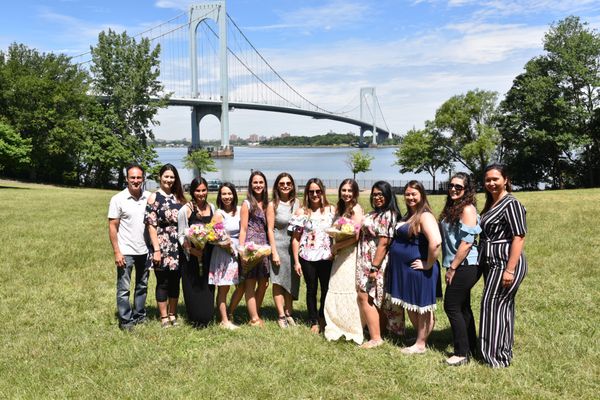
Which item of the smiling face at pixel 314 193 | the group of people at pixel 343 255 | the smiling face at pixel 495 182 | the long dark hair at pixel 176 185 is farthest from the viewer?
the long dark hair at pixel 176 185

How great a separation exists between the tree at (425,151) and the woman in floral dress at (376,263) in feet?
101

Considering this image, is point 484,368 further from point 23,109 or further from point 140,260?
point 23,109

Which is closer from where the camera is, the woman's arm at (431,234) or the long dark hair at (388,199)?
the woman's arm at (431,234)

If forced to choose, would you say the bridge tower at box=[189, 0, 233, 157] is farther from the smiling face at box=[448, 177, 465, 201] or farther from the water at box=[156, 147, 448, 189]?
the smiling face at box=[448, 177, 465, 201]

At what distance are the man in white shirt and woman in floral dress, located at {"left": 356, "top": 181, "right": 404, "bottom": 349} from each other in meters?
2.04

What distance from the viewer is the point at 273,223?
4.54 m

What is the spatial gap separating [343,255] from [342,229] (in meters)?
0.33

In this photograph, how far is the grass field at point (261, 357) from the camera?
3.38 m

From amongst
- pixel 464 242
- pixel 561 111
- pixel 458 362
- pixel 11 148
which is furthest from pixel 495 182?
pixel 561 111

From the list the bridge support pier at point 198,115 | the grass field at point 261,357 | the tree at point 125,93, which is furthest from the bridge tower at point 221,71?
the grass field at point 261,357

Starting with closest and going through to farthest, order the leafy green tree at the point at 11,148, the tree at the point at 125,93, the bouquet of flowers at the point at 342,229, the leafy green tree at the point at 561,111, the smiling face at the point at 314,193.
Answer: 1. the bouquet of flowers at the point at 342,229
2. the smiling face at the point at 314,193
3. the leafy green tree at the point at 11,148
4. the leafy green tree at the point at 561,111
5. the tree at the point at 125,93

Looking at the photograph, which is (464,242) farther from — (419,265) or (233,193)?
(233,193)

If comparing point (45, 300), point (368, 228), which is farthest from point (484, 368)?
point (45, 300)

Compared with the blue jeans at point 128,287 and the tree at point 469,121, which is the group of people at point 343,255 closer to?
the blue jeans at point 128,287
